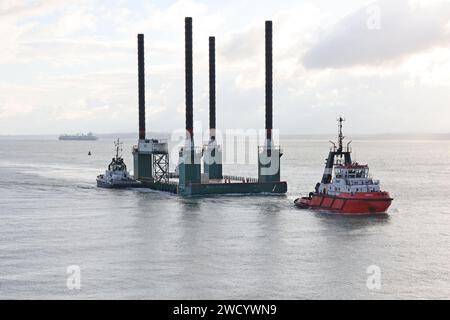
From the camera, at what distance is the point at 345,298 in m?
43.0

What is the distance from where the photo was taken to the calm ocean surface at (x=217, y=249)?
4478 cm

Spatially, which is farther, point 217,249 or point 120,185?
point 120,185

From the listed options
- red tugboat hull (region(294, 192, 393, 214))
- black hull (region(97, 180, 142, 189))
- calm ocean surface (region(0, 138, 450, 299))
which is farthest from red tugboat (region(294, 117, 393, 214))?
black hull (region(97, 180, 142, 189))

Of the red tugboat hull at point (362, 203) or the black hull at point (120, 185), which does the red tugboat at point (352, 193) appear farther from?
the black hull at point (120, 185)

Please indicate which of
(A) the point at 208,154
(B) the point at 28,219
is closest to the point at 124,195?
(A) the point at 208,154

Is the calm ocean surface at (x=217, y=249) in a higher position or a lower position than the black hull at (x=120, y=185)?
lower

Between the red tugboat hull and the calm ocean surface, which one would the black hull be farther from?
the red tugboat hull

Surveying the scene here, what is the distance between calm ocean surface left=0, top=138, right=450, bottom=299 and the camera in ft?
147

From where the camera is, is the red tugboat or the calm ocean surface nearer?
the calm ocean surface

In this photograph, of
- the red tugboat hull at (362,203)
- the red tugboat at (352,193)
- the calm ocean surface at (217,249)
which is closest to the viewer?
the calm ocean surface at (217,249)

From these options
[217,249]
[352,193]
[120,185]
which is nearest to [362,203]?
[352,193]

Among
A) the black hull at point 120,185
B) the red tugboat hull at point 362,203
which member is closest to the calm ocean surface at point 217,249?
the red tugboat hull at point 362,203

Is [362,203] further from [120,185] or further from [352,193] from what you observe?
[120,185]

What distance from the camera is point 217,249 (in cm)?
5788
